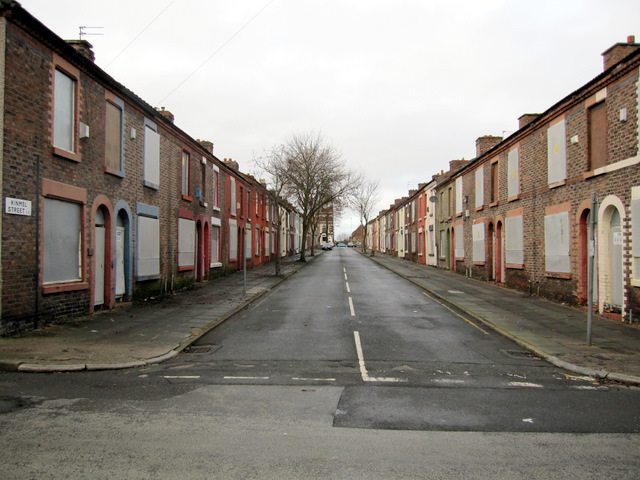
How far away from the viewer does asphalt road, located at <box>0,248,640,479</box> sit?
396 centimetres

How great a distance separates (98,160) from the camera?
1241cm

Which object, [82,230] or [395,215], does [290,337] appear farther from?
[395,215]

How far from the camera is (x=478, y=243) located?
23656 millimetres

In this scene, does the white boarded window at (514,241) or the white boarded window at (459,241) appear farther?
the white boarded window at (459,241)

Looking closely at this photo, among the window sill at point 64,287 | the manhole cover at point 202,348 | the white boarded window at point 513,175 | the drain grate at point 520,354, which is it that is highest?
the white boarded window at point 513,175

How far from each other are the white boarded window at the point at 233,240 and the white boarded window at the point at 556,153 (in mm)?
17660

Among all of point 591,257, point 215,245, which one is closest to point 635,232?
point 591,257

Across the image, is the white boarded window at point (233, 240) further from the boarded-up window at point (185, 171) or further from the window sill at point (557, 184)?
the window sill at point (557, 184)

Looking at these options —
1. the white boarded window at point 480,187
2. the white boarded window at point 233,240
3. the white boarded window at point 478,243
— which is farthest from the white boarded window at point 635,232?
the white boarded window at point 233,240

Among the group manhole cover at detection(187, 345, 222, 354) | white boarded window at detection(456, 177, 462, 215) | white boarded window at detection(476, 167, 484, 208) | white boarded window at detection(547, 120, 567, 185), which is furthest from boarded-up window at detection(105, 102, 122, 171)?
white boarded window at detection(456, 177, 462, 215)

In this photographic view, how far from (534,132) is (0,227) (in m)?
16.8

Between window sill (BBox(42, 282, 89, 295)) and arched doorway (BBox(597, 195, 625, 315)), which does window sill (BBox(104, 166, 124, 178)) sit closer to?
window sill (BBox(42, 282, 89, 295))

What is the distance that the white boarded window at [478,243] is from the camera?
75.5 ft

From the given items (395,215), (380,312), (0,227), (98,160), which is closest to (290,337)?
(380,312)
